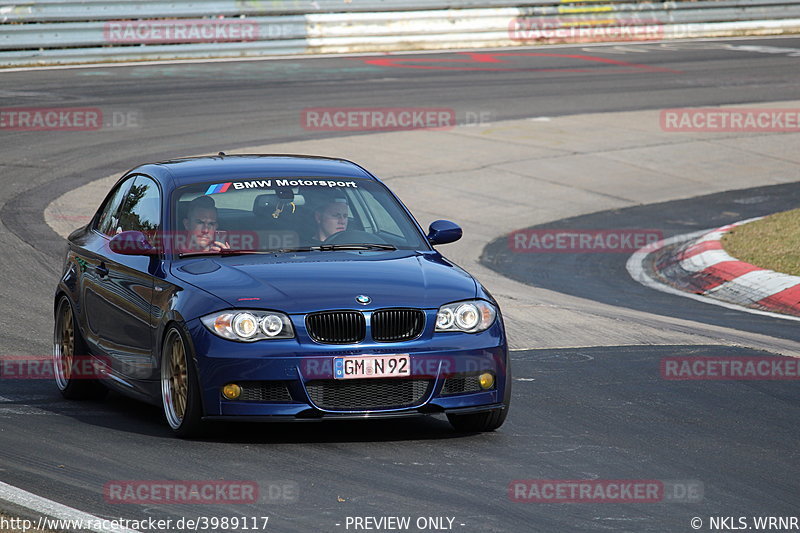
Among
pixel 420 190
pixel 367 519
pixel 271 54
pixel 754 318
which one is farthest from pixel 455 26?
pixel 367 519

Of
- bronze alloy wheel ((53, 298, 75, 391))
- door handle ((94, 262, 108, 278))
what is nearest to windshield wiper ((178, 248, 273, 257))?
door handle ((94, 262, 108, 278))

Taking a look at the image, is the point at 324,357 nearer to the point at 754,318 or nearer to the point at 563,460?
the point at 563,460

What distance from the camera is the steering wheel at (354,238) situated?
26.1 ft

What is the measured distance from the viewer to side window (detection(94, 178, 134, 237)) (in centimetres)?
877

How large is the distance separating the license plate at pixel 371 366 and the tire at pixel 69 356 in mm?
2280

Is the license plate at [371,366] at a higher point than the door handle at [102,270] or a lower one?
lower

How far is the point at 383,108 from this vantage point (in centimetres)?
2303

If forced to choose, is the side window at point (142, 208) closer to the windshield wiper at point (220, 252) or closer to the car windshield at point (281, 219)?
the car windshield at point (281, 219)

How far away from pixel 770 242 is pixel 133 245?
29.1ft
